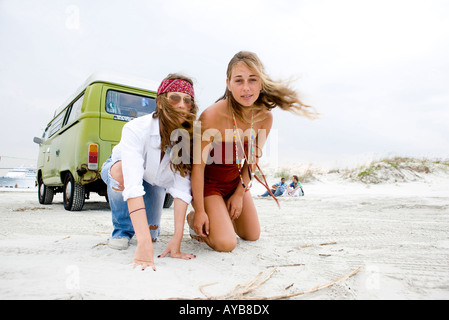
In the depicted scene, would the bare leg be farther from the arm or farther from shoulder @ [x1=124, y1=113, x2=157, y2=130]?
shoulder @ [x1=124, y1=113, x2=157, y2=130]

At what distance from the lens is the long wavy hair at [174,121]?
2.08 meters

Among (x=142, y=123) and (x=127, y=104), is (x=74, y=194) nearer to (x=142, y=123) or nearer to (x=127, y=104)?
(x=127, y=104)

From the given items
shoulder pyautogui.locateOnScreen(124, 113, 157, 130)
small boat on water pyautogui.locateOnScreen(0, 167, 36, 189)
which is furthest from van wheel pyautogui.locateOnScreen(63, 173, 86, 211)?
small boat on water pyautogui.locateOnScreen(0, 167, 36, 189)

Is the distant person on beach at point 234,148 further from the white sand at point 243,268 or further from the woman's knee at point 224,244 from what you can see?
the white sand at point 243,268

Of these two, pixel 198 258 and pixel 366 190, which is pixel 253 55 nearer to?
pixel 198 258

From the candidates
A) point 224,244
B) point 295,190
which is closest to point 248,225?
point 224,244

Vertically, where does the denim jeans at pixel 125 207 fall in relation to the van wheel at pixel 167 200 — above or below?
above

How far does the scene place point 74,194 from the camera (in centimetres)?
517

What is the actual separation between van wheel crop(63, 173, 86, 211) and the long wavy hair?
11.9ft

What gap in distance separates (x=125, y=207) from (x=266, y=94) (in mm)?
1426

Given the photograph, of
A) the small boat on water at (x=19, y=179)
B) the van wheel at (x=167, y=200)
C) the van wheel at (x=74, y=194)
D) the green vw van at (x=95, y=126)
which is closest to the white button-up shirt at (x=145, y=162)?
the green vw van at (x=95, y=126)

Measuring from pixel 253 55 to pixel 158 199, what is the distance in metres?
1.38

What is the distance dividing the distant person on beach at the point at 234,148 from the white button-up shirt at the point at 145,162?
14 cm

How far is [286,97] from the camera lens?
2.50 meters
